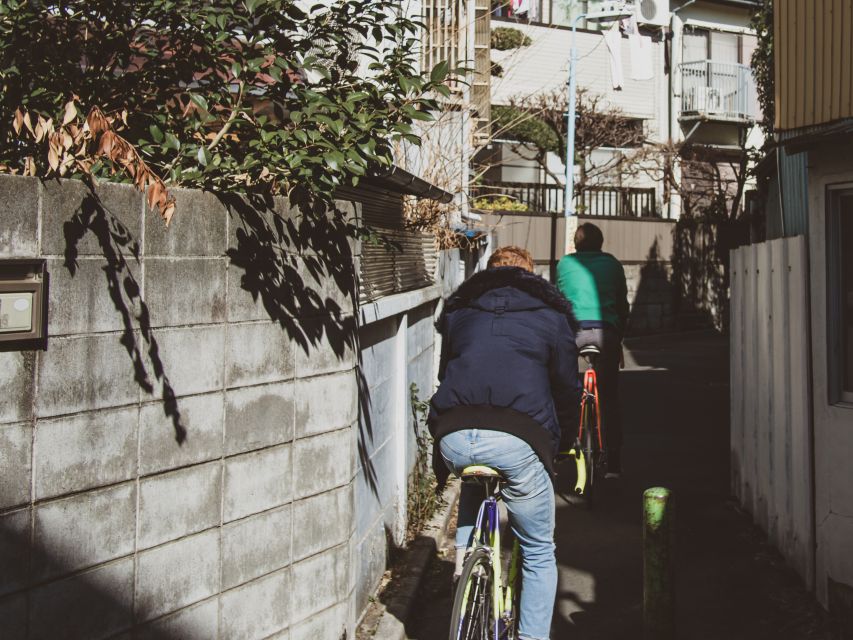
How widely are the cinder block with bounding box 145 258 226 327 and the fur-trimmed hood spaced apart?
121 cm

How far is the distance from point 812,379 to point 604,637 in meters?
1.93

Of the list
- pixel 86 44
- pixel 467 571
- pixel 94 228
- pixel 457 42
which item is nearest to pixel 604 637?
pixel 467 571

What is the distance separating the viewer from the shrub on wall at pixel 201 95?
396 cm

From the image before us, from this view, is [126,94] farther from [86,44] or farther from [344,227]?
[344,227]

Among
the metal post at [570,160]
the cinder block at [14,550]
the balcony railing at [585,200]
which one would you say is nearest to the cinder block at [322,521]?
the cinder block at [14,550]

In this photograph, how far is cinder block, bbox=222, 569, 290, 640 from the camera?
13.3ft

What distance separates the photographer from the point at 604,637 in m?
5.59

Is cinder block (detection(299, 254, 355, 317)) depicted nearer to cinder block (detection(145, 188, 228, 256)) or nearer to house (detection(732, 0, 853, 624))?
cinder block (detection(145, 188, 228, 256))

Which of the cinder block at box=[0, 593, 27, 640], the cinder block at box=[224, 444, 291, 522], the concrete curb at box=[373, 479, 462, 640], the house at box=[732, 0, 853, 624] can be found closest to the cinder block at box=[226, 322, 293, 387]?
the cinder block at box=[224, 444, 291, 522]

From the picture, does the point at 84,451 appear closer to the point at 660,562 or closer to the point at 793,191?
the point at 660,562

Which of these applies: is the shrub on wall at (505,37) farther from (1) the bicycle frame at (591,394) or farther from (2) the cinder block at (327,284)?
(2) the cinder block at (327,284)

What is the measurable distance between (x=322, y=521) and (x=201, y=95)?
6.32 ft

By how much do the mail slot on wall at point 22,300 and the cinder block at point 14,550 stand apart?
21.5 inches

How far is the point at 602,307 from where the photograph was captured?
8383 millimetres
